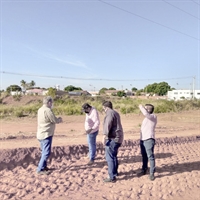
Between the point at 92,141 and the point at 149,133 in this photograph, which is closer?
the point at 149,133

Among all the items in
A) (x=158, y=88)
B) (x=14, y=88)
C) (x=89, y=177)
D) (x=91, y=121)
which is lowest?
(x=89, y=177)

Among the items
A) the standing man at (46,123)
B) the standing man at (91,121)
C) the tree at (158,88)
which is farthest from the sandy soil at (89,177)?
the tree at (158,88)

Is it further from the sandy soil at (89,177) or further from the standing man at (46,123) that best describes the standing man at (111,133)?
the standing man at (46,123)

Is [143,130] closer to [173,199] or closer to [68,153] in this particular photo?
[173,199]

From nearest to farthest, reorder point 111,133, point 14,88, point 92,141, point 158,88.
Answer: point 111,133
point 92,141
point 14,88
point 158,88

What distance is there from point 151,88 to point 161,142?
7949 centimetres

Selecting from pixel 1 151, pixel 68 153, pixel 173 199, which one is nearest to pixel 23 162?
pixel 1 151

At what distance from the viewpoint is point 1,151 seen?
601cm

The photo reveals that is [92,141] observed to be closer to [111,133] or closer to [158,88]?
[111,133]

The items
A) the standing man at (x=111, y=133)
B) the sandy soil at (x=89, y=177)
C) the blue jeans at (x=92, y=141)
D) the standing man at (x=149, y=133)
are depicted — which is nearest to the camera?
the sandy soil at (x=89, y=177)

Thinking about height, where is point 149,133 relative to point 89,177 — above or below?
above

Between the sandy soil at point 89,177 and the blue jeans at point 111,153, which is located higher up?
the blue jeans at point 111,153

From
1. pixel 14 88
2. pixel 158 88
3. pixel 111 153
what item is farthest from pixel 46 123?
pixel 158 88

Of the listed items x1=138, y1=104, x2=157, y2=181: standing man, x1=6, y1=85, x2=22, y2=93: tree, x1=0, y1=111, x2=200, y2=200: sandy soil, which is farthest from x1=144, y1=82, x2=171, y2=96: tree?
x1=138, y1=104, x2=157, y2=181: standing man
